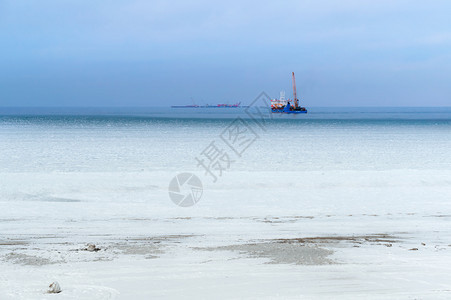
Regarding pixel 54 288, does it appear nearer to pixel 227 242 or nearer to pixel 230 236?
pixel 227 242

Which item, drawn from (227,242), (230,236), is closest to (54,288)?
(227,242)

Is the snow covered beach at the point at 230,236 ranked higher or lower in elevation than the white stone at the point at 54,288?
lower

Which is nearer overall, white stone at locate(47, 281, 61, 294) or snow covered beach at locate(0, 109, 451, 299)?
white stone at locate(47, 281, 61, 294)

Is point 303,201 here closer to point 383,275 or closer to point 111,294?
point 383,275

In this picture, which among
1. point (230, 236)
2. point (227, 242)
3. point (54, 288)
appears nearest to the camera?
point (54, 288)

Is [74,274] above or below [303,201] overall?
above

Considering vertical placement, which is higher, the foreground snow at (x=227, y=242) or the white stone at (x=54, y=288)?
the white stone at (x=54, y=288)

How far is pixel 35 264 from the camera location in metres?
5.33

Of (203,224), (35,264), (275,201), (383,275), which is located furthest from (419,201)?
(35,264)

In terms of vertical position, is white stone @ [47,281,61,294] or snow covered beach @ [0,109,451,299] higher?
white stone @ [47,281,61,294]

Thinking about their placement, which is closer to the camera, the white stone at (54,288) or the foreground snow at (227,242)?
the white stone at (54,288)

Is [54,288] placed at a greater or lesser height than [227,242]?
greater

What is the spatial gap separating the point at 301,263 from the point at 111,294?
2070 millimetres

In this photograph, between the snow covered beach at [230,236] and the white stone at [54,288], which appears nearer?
the white stone at [54,288]
